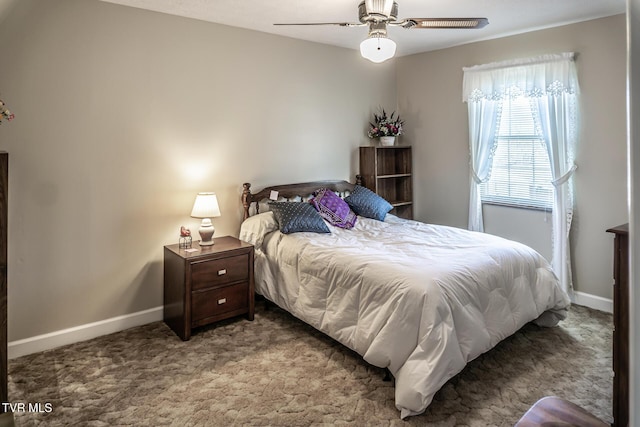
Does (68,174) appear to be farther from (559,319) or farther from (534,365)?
(559,319)

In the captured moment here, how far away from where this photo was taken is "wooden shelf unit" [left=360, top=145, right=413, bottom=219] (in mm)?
5016

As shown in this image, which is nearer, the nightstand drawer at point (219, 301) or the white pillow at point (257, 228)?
the nightstand drawer at point (219, 301)

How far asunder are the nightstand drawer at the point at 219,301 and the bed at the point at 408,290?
251 millimetres

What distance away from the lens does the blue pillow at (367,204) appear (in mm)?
4406

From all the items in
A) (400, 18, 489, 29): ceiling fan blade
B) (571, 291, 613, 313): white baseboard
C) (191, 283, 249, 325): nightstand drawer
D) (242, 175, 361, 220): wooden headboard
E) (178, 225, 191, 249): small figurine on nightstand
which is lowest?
(571, 291, 613, 313): white baseboard

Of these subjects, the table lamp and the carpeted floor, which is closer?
the carpeted floor

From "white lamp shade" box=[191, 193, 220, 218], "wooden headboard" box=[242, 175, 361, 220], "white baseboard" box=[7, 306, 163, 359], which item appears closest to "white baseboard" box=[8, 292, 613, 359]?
"white baseboard" box=[7, 306, 163, 359]

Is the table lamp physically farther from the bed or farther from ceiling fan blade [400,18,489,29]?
ceiling fan blade [400,18,489,29]

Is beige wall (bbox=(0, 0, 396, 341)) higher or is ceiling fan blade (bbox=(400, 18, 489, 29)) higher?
ceiling fan blade (bbox=(400, 18, 489, 29))

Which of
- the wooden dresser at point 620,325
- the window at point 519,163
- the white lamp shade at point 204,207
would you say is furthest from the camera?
the window at point 519,163

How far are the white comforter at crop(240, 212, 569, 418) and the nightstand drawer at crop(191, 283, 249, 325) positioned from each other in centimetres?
25

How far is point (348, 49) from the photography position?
484 centimetres

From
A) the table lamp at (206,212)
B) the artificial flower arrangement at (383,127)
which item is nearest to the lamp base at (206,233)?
the table lamp at (206,212)

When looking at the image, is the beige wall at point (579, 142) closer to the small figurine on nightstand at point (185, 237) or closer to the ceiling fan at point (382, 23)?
the ceiling fan at point (382, 23)
